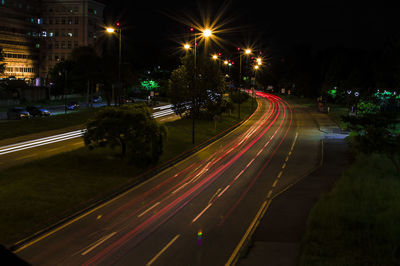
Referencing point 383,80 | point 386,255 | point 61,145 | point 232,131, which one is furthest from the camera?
point 383,80

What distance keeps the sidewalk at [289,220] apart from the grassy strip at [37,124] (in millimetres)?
26989

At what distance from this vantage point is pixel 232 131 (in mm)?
49719

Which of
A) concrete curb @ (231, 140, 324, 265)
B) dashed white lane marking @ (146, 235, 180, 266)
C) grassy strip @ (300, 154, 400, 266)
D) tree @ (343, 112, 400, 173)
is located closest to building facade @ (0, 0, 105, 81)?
concrete curb @ (231, 140, 324, 265)

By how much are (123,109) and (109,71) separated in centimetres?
4731

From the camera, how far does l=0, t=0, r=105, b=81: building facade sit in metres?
138

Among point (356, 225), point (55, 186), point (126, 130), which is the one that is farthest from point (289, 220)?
point (126, 130)

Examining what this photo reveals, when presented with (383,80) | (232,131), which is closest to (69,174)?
(232,131)

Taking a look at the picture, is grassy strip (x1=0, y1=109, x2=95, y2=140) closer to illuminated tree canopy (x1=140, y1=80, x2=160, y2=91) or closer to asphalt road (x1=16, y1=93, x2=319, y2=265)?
asphalt road (x1=16, y1=93, x2=319, y2=265)

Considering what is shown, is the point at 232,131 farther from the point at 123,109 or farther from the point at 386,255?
the point at 386,255

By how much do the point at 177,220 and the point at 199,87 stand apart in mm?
38971

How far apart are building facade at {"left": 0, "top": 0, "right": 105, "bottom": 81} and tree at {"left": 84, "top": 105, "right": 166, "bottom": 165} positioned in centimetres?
12143

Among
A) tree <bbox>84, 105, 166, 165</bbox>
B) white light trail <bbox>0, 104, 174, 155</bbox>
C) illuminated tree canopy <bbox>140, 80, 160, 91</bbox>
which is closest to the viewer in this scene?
tree <bbox>84, 105, 166, 165</bbox>

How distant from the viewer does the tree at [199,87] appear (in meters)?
54.7

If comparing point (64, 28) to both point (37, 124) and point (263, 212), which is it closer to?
point (37, 124)
